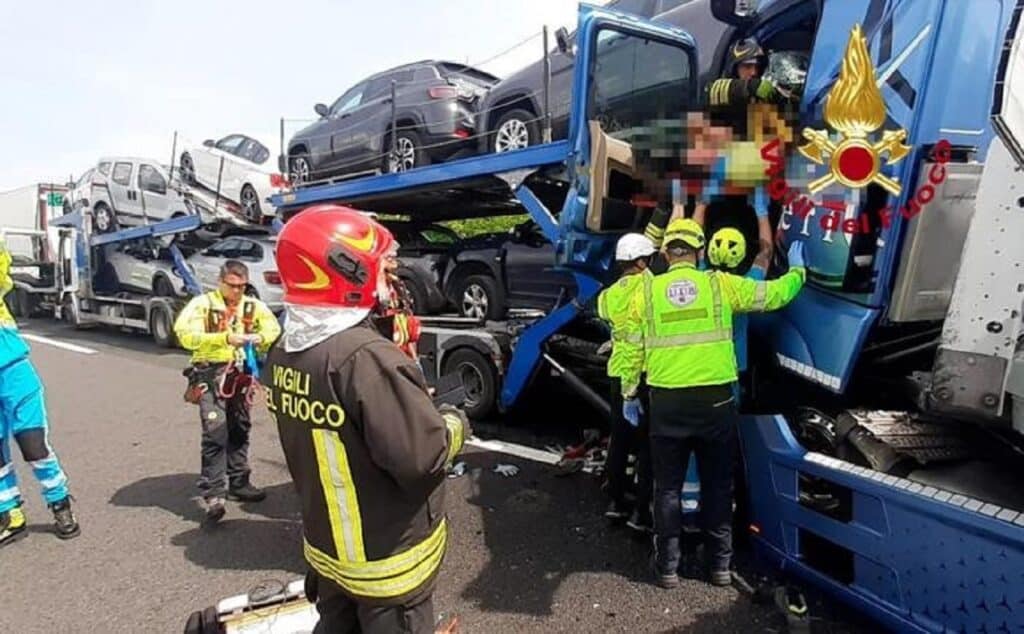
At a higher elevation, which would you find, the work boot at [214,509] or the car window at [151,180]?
the car window at [151,180]

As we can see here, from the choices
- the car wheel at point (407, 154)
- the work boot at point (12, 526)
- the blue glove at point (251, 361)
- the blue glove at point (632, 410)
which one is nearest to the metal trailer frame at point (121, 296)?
the car wheel at point (407, 154)

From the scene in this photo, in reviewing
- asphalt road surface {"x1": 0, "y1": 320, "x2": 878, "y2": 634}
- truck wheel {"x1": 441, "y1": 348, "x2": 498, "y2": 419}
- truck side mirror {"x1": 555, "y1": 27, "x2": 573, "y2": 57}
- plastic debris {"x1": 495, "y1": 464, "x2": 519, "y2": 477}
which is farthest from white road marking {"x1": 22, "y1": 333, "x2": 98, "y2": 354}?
truck side mirror {"x1": 555, "y1": 27, "x2": 573, "y2": 57}

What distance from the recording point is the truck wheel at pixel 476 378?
19.0ft

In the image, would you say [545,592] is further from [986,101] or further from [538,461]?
[986,101]

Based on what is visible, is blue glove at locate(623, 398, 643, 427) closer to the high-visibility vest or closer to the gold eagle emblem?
the high-visibility vest

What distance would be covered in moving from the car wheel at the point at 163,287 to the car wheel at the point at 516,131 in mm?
7571

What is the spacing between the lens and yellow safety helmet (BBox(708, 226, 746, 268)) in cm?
325

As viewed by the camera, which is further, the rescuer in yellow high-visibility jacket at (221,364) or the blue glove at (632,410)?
the rescuer in yellow high-visibility jacket at (221,364)

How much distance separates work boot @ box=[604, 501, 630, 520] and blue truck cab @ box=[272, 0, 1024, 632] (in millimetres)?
695

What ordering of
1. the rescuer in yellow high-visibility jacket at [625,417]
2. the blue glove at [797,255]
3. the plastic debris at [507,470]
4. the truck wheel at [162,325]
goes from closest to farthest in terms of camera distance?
the blue glove at [797,255] → the rescuer in yellow high-visibility jacket at [625,417] → the plastic debris at [507,470] → the truck wheel at [162,325]

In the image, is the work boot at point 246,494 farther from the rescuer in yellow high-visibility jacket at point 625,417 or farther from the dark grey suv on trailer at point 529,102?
the dark grey suv on trailer at point 529,102

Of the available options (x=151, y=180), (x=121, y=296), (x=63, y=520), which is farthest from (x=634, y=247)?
(x=121, y=296)

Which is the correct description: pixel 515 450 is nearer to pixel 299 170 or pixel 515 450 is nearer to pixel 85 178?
pixel 299 170

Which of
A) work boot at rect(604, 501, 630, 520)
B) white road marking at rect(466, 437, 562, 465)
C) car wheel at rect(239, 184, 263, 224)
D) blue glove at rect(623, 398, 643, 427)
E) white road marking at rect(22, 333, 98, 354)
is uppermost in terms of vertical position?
car wheel at rect(239, 184, 263, 224)
